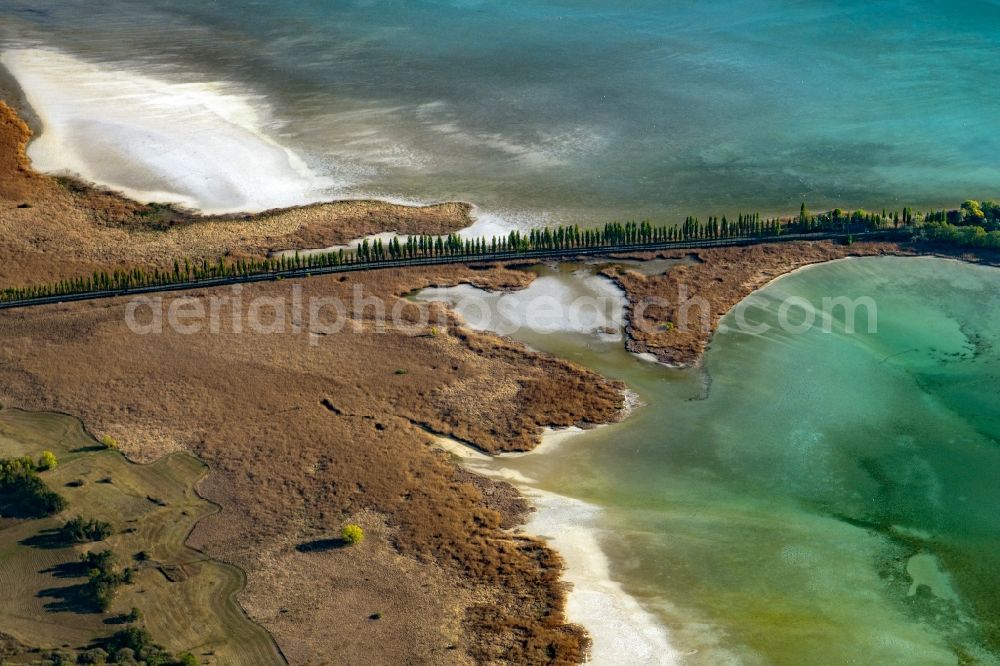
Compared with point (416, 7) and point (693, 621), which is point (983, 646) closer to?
point (693, 621)

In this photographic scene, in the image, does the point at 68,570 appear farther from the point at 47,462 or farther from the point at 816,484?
the point at 816,484

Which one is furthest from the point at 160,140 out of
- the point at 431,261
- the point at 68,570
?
the point at 68,570

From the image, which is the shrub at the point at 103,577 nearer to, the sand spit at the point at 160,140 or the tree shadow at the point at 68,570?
the tree shadow at the point at 68,570

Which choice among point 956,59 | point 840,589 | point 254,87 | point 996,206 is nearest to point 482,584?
point 840,589

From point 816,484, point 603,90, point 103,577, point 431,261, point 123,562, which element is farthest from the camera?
point 603,90

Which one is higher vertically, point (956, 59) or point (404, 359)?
point (956, 59)

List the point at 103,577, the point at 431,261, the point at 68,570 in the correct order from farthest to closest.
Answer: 1. the point at 431,261
2. the point at 68,570
3. the point at 103,577
